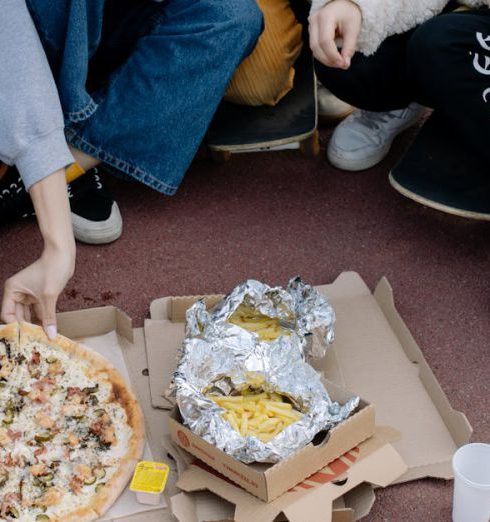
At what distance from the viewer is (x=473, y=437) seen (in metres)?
1.56

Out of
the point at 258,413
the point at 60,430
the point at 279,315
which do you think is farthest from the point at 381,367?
the point at 60,430

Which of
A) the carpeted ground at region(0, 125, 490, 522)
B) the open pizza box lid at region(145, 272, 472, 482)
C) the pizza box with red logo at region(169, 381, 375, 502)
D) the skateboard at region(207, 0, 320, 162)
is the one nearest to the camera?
the pizza box with red logo at region(169, 381, 375, 502)

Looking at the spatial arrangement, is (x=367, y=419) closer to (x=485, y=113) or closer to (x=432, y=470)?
(x=432, y=470)

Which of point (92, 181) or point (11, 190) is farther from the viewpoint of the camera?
point (92, 181)

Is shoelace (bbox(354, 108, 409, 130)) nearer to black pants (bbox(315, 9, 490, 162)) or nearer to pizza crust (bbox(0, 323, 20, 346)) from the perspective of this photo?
black pants (bbox(315, 9, 490, 162))

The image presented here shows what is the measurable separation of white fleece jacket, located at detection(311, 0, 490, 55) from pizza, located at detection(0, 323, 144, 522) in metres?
0.87

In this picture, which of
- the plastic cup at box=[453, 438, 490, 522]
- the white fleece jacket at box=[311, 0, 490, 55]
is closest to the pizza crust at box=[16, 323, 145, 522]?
the plastic cup at box=[453, 438, 490, 522]

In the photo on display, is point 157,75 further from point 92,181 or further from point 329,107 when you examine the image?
point 329,107

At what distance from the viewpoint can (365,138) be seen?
2.21 meters

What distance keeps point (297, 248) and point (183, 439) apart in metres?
0.72

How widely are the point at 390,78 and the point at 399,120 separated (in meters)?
0.28

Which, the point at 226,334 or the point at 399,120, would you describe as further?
the point at 399,120

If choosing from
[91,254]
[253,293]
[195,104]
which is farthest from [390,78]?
[91,254]

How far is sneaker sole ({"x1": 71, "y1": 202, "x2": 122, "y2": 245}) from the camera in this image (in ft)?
6.49
